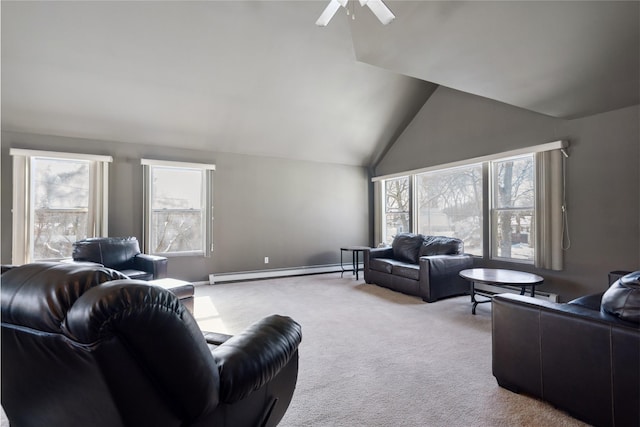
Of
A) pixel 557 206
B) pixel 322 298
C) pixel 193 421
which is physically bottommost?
pixel 322 298

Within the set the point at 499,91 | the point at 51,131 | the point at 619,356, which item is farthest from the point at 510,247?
the point at 51,131

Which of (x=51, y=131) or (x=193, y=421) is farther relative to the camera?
(x=51, y=131)

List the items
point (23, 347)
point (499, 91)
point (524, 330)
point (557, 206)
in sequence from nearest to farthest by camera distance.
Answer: point (23, 347), point (524, 330), point (499, 91), point (557, 206)

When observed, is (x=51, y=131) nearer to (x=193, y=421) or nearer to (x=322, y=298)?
(x=322, y=298)

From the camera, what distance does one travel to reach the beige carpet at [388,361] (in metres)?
1.77

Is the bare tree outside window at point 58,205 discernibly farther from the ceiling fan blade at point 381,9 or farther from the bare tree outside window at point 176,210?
the ceiling fan blade at point 381,9

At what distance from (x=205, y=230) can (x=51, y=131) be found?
249 centimetres

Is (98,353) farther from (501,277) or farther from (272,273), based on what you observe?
(272,273)

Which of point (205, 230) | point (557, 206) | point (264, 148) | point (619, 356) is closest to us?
point (619, 356)

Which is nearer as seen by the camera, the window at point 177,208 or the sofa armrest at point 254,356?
the sofa armrest at point 254,356

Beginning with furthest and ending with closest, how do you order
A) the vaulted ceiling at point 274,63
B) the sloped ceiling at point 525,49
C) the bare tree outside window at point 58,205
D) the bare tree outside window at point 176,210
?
1. the bare tree outside window at point 176,210
2. the bare tree outside window at point 58,205
3. the vaulted ceiling at point 274,63
4. the sloped ceiling at point 525,49

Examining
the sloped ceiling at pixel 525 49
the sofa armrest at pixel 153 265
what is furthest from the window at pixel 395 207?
the sofa armrest at pixel 153 265

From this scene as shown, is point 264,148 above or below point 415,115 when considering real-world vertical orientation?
below

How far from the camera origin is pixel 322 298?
429 centimetres
